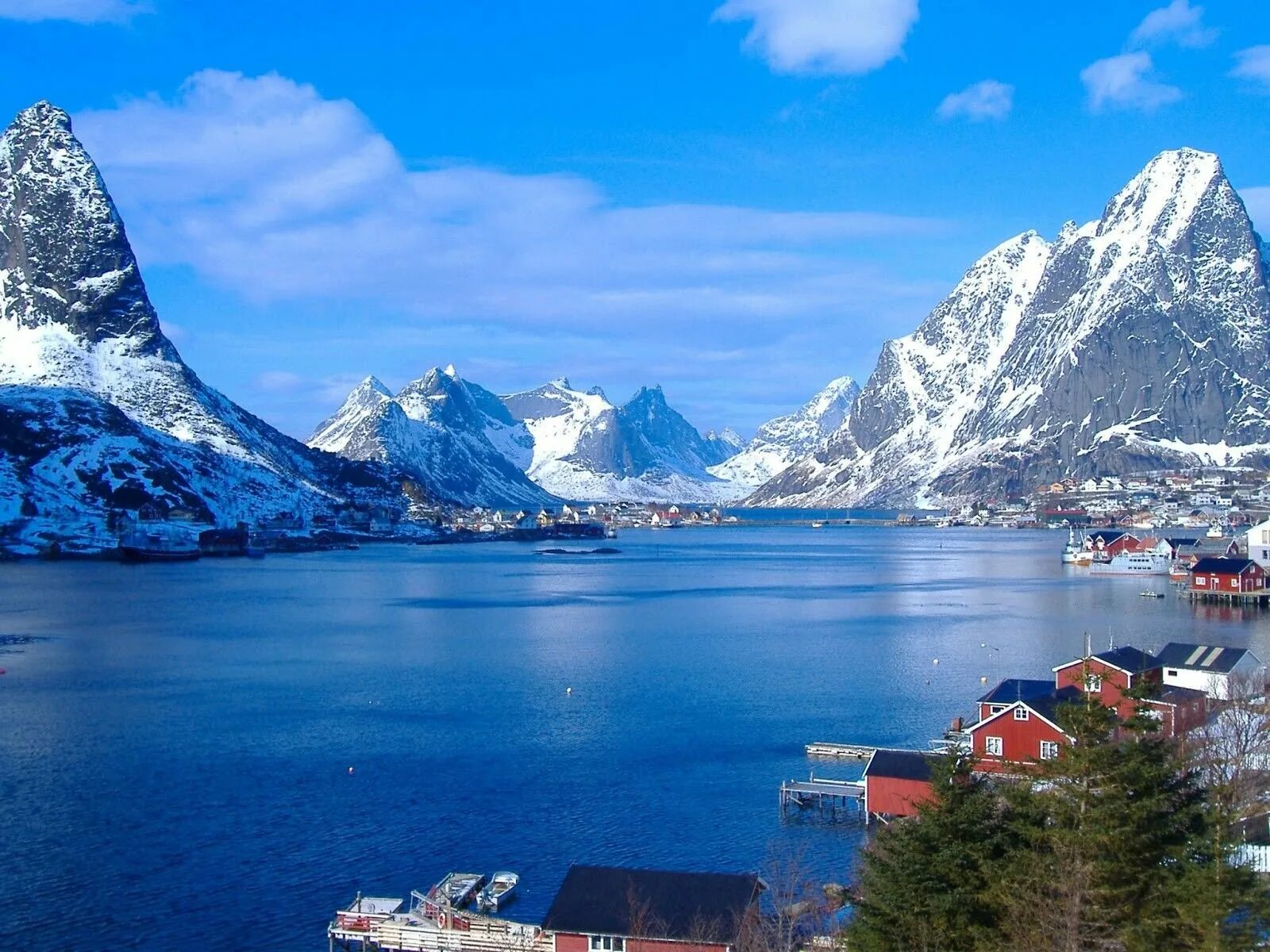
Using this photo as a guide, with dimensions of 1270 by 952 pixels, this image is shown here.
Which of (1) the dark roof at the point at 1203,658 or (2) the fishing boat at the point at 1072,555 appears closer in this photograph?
(1) the dark roof at the point at 1203,658

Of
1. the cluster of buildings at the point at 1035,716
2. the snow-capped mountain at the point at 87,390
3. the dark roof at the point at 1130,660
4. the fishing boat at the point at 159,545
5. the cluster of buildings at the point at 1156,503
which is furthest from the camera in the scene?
the cluster of buildings at the point at 1156,503

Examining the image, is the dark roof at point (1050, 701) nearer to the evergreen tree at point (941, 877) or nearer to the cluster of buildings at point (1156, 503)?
the evergreen tree at point (941, 877)

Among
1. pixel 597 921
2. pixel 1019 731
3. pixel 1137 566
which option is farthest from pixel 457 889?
pixel 1137 566

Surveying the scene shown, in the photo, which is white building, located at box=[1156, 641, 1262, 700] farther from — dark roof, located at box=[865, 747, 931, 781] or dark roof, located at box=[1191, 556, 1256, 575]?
dark roof, located at box=[1191, 556, 1256, 575]

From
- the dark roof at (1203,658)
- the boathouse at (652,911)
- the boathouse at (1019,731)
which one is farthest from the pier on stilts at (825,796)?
the dark roof at (1203,658)

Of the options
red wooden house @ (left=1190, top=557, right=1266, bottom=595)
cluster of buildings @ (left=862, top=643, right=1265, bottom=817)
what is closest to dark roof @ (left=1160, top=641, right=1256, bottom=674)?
cluster of buildings @ (left=862, top=643, right=1265, bottom=817)

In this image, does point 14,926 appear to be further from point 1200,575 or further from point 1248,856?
point 1200,575
